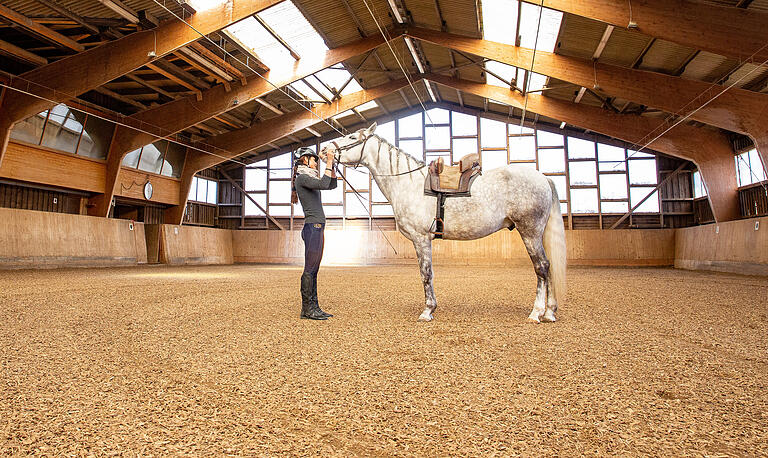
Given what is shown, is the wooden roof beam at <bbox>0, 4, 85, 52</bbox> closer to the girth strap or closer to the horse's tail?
the girth strap

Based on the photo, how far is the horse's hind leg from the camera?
3.81 m

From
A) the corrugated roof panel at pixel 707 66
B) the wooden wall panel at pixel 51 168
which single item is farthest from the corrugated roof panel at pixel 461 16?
the wooden wall panel at pixel 51 168

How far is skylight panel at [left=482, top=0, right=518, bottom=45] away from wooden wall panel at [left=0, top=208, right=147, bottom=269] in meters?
13.7

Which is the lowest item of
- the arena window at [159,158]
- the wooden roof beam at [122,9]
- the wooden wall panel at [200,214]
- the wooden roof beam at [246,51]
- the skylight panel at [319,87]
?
the wooden wall panel at [200,214]

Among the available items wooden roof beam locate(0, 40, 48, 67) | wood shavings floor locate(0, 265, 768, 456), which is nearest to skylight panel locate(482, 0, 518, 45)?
wood shavings floor locate(0, 265, 768, 456)

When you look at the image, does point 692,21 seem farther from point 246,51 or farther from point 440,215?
point 246,51

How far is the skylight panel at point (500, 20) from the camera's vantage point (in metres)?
9.90

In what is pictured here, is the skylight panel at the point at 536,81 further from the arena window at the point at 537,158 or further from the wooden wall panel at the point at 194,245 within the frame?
the wooden wall panel at the point at 194,245

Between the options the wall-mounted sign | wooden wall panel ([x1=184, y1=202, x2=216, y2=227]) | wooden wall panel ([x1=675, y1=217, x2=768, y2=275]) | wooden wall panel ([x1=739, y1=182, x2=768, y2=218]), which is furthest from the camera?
wooden wall panel ([x1=184, y1=202, x2=216, y2=227])

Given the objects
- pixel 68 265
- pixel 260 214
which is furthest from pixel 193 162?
pixel 68 265

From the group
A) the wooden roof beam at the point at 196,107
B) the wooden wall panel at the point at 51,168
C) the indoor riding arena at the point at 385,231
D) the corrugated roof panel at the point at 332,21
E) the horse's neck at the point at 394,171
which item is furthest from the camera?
the wooden roof beam at the point at 196,107

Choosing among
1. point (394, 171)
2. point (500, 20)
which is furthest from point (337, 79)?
point (394, 171)

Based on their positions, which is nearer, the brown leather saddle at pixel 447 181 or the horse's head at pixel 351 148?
the brown leather saddle at pixel 447 181

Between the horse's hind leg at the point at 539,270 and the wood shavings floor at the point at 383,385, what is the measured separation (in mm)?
228
